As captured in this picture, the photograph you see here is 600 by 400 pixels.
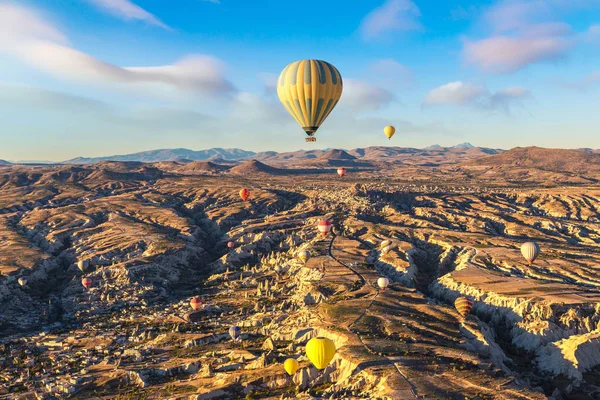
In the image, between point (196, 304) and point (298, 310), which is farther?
point (196, 304)

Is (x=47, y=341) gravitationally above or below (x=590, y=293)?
below

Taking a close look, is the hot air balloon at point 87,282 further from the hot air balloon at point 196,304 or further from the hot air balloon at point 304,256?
the hot air balloon at point 304,256

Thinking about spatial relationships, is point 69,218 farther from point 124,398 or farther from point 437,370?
point 437,370

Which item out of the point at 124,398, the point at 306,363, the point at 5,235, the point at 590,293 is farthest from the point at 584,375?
the point at 5,235

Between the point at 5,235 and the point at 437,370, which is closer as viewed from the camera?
the point at 437,370

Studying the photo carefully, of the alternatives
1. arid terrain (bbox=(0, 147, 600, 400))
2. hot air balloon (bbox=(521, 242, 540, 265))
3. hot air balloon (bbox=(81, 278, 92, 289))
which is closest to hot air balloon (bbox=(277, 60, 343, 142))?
arid terrain (bbox=(0, 147, 600, 400))

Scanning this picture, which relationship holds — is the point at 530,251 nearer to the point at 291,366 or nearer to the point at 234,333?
the point at 234,333

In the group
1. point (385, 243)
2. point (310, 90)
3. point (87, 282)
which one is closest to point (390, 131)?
point (385, 243)
